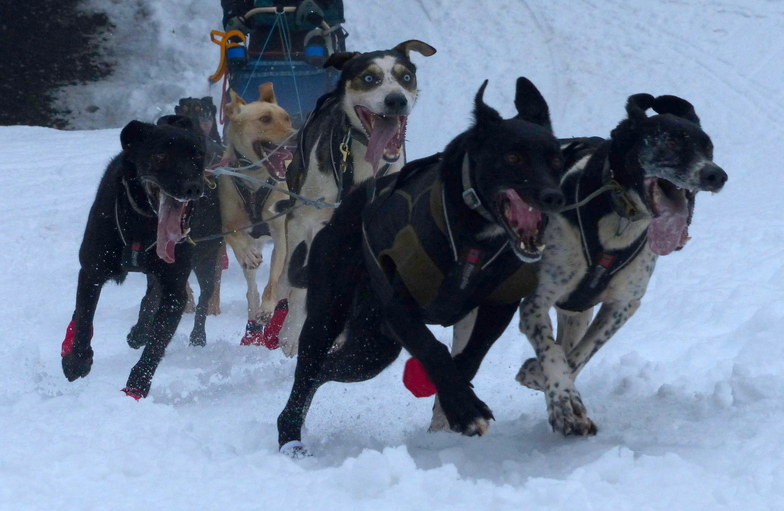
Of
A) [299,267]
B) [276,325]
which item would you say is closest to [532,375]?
[299,267]

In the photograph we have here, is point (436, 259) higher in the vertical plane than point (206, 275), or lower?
higher

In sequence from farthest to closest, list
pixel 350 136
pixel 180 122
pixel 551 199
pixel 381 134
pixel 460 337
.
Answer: pixel 350 136
pixel 381 134
pixel 180 122
pixel 460 337
pixel 551 199

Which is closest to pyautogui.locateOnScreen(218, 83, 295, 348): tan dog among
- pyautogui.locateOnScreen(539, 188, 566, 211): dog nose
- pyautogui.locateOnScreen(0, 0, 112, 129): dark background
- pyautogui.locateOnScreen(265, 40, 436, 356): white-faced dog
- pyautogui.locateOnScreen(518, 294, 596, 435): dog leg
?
pyautogui.locateOnScreen(265, 40, 436, 356): white-faced dog

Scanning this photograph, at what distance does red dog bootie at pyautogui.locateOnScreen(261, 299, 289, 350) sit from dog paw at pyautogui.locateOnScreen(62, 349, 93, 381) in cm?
120

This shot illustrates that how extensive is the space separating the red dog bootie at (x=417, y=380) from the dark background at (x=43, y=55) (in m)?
9.77

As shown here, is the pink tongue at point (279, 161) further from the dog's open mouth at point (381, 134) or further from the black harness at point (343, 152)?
the dog's open mouth at point (381, 134)

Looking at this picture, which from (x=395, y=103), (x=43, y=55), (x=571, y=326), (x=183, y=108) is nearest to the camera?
(x=571, y=326)

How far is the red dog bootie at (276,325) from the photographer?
16.8 feet

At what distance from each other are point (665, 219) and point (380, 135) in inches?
73.1

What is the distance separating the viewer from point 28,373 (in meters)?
4.27

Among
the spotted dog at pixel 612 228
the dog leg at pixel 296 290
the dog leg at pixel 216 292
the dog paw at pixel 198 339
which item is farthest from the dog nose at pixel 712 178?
the dog leg at pixel 216 292

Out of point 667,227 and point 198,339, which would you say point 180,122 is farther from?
point 667,227

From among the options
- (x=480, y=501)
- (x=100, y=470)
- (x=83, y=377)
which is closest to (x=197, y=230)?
(x=83, y=377)

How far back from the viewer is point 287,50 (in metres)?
7.02
